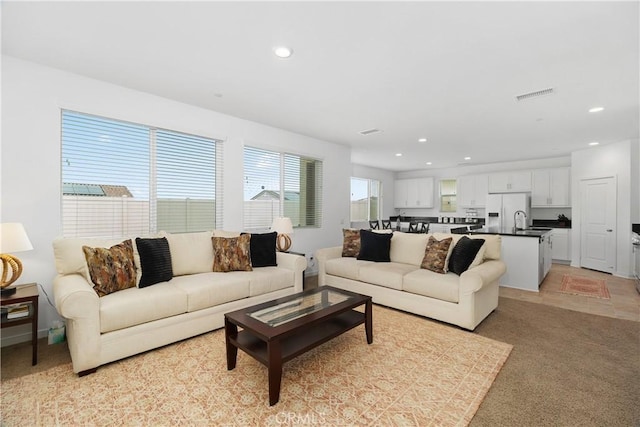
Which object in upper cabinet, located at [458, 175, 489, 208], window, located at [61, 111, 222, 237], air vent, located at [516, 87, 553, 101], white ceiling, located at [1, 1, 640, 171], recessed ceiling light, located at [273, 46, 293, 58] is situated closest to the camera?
white ceiling, located at [1, 1, 640, 171]

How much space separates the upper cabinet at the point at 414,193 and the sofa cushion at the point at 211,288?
7.32 meters

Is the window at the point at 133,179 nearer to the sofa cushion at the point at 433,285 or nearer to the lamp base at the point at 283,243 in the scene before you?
the lamp base at the point at 283,243

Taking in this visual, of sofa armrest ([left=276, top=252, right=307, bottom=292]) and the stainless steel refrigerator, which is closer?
sofa armrest ([left=276, top=252, right=307, bottom=292])

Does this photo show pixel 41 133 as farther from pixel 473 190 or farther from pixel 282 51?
pixel 473 190

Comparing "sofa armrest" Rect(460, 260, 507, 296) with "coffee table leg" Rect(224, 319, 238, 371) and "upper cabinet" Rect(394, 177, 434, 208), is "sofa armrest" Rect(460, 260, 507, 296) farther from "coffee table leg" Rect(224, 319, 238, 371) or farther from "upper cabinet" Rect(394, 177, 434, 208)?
"upper cabinet" Rect(394, 177, 434, 208)

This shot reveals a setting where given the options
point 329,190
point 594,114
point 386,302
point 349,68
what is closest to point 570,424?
point 386,302

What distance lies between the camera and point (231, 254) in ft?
11.4

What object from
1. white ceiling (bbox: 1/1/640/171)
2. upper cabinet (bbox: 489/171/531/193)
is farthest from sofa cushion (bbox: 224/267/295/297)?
upper cabinet (bbox: 489/171/531/193)

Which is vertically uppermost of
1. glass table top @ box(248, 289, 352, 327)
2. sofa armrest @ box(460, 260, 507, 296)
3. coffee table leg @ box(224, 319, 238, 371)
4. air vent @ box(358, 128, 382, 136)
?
air vent @ box(358, 128, 382, 136)

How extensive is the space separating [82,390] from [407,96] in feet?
13.2

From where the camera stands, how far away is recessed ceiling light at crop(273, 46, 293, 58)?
8.07 feet

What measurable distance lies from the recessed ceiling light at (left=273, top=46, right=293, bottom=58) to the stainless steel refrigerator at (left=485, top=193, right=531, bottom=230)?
6.80 m

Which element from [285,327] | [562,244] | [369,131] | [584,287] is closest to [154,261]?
[285,327]

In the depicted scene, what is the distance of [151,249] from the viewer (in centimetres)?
296
